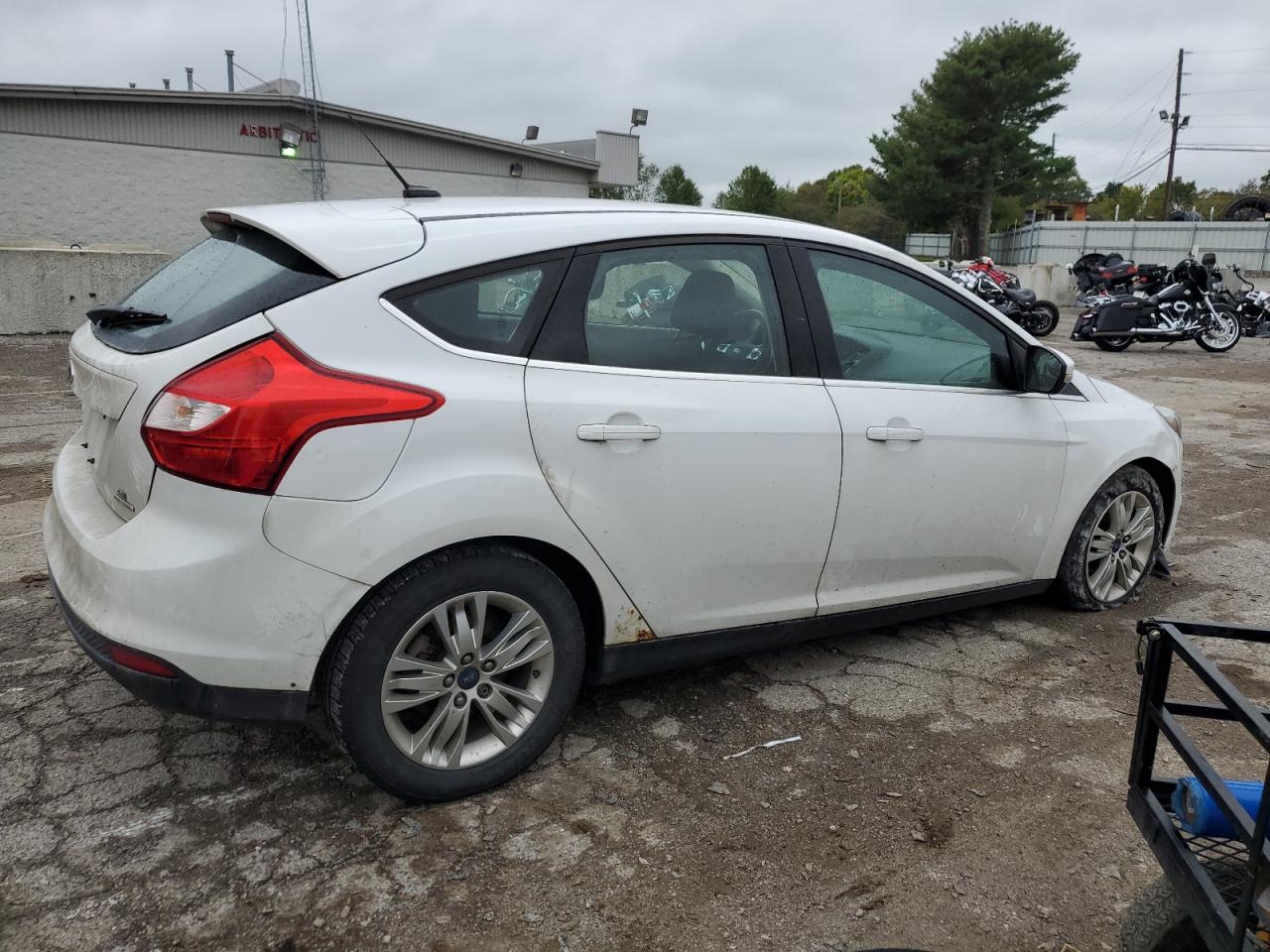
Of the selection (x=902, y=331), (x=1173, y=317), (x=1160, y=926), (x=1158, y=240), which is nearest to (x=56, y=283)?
(x=902, y=331)

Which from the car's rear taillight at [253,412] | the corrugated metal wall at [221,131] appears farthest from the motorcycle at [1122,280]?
the car's rear taillight at [253,412]

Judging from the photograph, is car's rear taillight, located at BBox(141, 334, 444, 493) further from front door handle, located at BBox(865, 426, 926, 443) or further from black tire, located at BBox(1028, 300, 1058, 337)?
black tire, located at BBox(1028, 300, 1058, 337)

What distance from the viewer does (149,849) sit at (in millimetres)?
2504

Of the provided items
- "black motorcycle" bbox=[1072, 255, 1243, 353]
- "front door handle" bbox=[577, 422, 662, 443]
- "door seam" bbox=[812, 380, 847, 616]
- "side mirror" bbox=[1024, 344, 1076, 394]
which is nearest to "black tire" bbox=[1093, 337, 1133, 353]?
"black motorcycle" bbox=[1072, 255, 1243, 353]

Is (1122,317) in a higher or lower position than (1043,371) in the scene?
higher

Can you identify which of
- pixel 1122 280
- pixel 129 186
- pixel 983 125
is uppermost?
pixel 983 125

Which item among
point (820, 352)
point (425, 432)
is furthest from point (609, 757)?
point (820, 352)

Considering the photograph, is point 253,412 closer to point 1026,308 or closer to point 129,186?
point 1026,308

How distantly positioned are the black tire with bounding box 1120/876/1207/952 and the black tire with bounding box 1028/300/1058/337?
16.5 m

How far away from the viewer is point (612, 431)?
2.73 meters

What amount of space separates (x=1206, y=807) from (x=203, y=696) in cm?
213

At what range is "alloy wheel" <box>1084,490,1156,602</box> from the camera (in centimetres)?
411

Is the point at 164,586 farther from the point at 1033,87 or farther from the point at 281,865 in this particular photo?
the point at 1033,87

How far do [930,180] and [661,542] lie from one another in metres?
46.4
